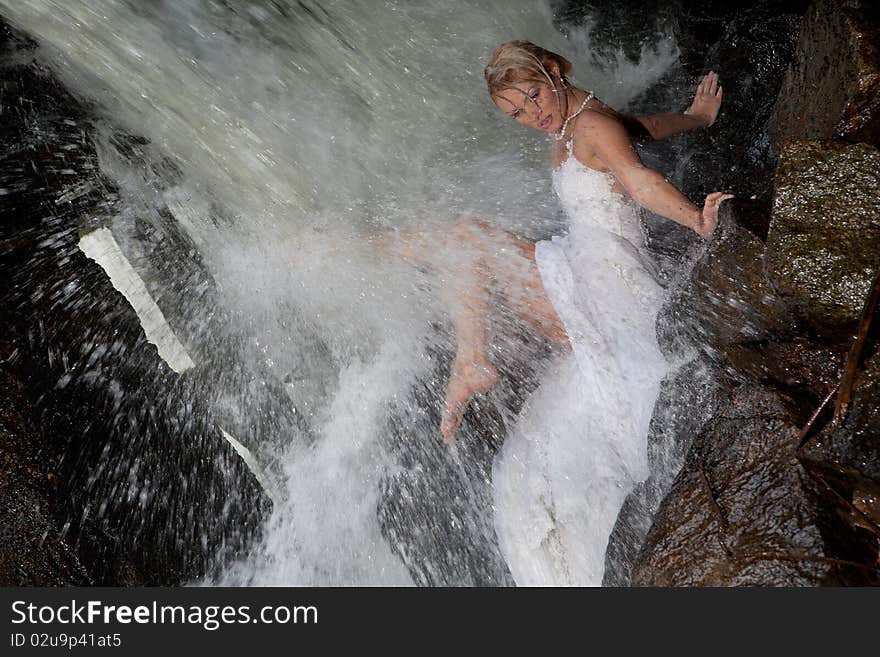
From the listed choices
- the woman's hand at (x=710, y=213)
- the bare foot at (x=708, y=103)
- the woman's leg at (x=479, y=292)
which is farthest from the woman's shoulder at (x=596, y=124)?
the bare foot at (x=708, y=103)

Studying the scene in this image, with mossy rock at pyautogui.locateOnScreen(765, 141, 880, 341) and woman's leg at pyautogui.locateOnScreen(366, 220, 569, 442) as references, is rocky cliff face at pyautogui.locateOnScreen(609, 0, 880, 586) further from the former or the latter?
woman's leg at pyautogui.locateOnScreen(366, 220, 569, 442)

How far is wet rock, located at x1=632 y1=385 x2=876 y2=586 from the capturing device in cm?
220

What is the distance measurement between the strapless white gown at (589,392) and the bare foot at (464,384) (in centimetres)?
32

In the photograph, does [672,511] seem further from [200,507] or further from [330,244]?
[200,507]

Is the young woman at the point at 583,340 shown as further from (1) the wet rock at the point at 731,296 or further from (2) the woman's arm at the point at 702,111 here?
(2) the woman's arm at the point at 702,111

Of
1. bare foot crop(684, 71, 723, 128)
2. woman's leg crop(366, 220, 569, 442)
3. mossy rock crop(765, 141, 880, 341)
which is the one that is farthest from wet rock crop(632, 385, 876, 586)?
bare foot crop(684, 71, 723, 128)

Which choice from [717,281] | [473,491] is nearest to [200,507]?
[473,491]

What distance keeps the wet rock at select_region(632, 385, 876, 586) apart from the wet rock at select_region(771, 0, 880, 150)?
3.90 feet

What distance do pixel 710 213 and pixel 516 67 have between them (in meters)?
1.15

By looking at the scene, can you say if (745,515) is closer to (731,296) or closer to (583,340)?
(731,296)

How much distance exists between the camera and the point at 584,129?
324 centimetres

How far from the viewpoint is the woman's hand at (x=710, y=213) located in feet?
9.25

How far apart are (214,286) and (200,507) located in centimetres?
144

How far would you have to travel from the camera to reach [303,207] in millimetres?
4402
